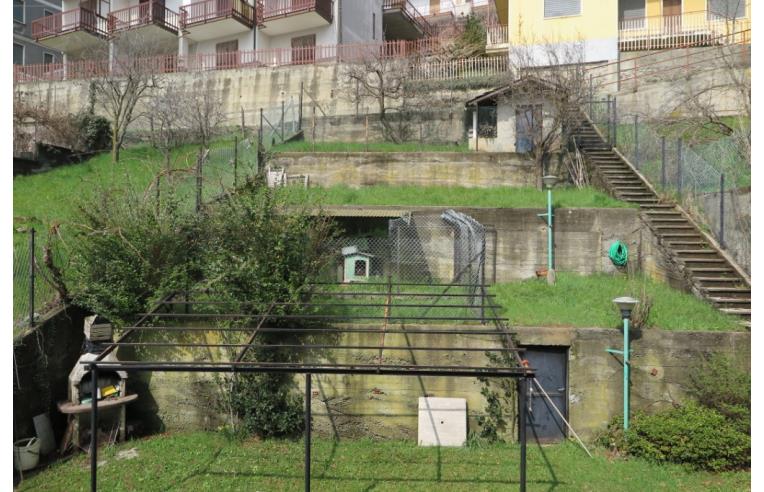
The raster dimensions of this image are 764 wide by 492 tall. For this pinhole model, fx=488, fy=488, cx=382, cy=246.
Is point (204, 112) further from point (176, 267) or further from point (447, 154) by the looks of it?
point (176, 267)

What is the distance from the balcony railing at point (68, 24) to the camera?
27.5m

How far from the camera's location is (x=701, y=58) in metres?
20.4

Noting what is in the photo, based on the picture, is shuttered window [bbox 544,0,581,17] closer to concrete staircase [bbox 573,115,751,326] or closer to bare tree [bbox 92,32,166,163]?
concrete staircase [bbox 573,115,751,326]

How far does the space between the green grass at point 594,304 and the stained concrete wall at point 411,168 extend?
5.08 metres

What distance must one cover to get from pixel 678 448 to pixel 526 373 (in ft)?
13.0

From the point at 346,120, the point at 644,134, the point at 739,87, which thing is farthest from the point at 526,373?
the point at 346,120

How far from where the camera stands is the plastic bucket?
7820 millimetres

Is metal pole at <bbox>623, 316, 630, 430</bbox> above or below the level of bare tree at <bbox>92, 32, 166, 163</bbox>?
below

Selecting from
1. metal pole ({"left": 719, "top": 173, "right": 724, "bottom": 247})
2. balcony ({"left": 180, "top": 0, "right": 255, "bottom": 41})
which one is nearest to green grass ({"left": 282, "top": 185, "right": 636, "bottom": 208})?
metal pole ({"left": 719, "top": 173, "right": 724, "bottom": 247})

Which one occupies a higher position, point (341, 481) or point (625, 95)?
point (625, 95)

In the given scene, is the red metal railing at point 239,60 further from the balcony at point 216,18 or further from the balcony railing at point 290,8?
the balcony railing at point 290,8

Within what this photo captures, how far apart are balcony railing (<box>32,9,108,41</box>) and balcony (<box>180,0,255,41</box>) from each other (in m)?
5.86

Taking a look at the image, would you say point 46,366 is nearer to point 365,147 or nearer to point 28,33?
point 365,147

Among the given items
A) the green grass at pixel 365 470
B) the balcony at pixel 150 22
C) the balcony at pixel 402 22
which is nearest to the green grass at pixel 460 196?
the green grass at pixel 365 470
